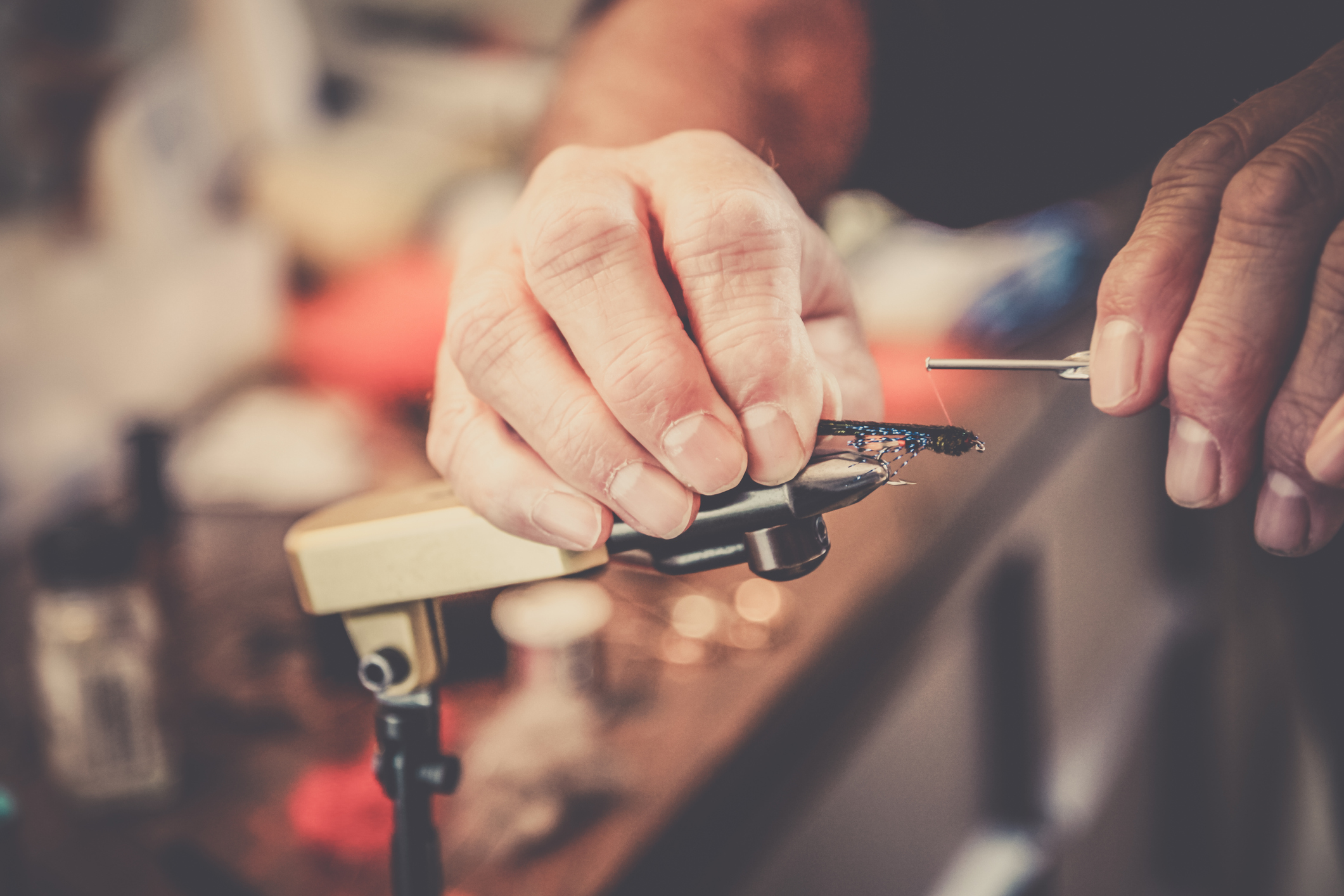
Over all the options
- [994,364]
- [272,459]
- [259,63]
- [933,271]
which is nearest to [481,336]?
[994,364]

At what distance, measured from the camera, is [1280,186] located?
22cm

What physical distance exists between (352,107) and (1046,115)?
5.20ft

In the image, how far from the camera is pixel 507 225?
337mm

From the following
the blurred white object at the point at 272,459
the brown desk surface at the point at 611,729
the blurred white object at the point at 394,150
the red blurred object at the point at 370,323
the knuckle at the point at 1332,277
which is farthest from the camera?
the blurred white object at the point at 394,150

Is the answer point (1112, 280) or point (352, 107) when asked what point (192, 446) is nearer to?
point (352, 107)

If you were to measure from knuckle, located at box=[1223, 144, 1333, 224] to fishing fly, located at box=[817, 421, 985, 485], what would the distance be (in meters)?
0.09

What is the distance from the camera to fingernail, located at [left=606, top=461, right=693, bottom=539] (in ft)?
0.91

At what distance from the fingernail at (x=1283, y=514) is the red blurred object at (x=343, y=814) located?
0.47m

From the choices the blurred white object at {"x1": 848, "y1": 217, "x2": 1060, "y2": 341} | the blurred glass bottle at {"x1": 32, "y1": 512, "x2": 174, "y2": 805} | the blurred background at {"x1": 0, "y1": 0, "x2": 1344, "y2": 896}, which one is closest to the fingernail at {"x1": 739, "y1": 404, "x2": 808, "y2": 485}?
the blurred background at {"x1": 0, "y1": 0, "x2": 1344, "y2": 896}

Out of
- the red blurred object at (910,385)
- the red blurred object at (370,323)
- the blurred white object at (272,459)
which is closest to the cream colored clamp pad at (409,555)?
the red blurred object at (910,385)

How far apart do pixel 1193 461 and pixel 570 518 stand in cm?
18

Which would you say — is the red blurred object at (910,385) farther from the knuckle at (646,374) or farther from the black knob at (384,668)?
the black knob at (384,668)

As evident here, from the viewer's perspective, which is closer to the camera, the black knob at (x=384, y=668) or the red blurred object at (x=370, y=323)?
the black knob at (x=384, y=668)

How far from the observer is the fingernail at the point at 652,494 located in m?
0.28
